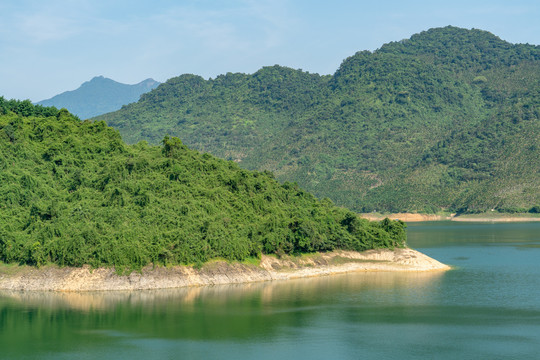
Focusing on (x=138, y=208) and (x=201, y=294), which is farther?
(x=138, y=208)

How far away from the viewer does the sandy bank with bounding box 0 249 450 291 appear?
62.5m

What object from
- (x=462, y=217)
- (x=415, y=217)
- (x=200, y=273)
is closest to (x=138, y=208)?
(x=200, y=273)

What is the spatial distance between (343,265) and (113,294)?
93.9 feet

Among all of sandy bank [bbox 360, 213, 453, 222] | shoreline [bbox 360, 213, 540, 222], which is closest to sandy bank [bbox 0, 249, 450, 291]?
shoreline [bbox 360, 213, 540, 222]

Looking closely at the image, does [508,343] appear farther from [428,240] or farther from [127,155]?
[428,240]

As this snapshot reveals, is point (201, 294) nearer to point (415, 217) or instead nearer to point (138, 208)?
point (138, 208)

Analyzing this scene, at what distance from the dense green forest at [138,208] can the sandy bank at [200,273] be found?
41.1 inches

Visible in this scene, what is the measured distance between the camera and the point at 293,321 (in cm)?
5312

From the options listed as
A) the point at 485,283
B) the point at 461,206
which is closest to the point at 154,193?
the point at 485,283

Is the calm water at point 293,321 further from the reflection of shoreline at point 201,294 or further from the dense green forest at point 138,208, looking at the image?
the dense green forest at point 138,208

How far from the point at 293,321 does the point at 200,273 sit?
15870 millimetres

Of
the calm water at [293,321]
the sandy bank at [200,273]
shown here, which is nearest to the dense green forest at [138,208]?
the sandy bank at [200,273]

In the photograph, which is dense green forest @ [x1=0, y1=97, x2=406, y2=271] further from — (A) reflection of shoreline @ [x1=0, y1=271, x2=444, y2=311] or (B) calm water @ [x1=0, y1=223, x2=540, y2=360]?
(B) calm water @ [x1=0, y1=223, x2=540, y2=360]

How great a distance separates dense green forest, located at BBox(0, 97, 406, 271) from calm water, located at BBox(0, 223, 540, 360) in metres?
4.66
